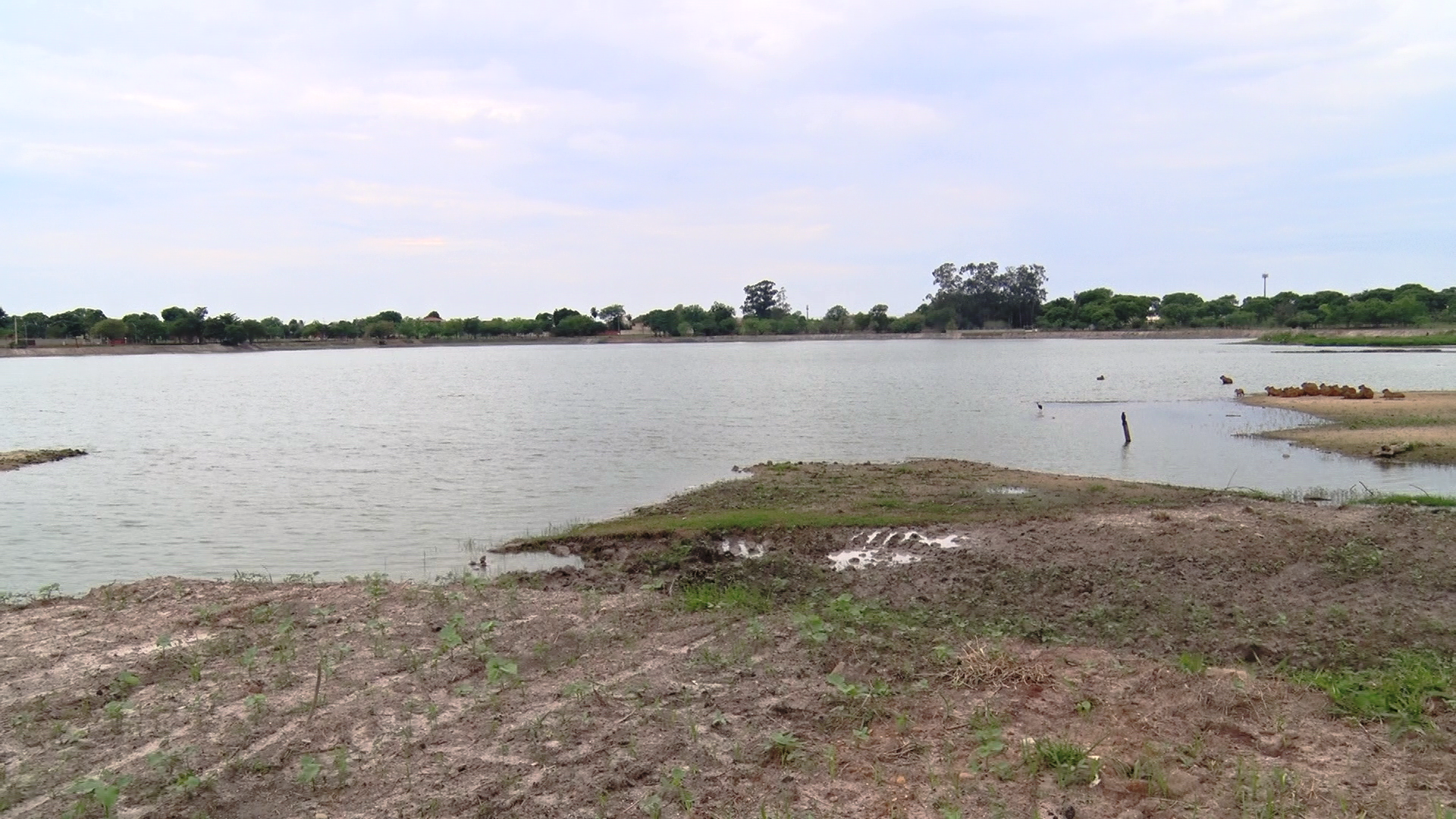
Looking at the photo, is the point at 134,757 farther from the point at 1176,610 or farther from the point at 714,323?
the point at 714,323

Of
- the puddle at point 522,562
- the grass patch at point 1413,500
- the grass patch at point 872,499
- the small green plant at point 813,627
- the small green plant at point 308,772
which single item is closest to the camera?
the small green plant at point 308,772

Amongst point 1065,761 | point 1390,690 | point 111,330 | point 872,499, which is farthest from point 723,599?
point 111,330

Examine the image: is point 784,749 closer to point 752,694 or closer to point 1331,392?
point 752,694

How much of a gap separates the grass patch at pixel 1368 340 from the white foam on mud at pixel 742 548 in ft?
333

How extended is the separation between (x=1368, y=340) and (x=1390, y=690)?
111356 millimetres

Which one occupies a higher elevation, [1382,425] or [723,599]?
[723,599]

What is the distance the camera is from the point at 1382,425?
87.4 feet

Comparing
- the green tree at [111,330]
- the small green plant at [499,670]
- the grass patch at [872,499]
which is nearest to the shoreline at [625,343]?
the green tree at [111,330]

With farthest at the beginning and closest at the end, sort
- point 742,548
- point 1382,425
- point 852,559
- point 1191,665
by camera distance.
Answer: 1. point 1382,425
2. point 742,548
3. point 852,559
4. point 1191,665

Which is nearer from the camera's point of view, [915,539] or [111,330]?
[915,539]

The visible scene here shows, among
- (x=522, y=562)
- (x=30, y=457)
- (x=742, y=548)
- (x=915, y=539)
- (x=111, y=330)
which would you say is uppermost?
(x=111, y=330)

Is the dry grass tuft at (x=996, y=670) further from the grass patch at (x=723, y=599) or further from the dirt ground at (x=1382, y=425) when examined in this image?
the dirt ground at (x=1382, y=425)

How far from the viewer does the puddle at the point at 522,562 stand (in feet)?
44.3

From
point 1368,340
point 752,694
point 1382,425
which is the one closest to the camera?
point 752,694
